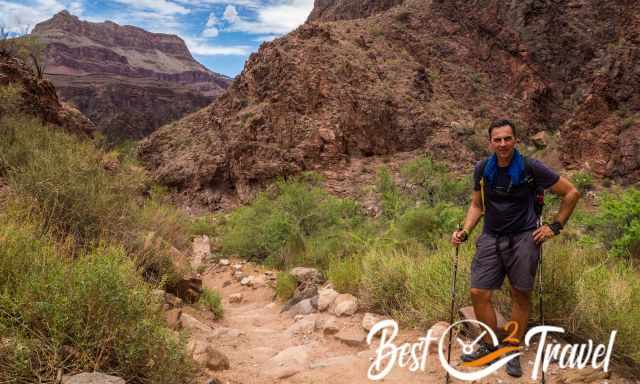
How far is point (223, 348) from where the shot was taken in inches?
167

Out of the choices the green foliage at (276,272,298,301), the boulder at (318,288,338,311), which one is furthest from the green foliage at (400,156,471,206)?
the boulder at (318,288,338,311)

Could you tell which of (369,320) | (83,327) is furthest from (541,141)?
(83,327)

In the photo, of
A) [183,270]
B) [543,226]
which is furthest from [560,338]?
[183,270]

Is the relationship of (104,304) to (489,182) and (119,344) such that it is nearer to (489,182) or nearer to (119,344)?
(119,344)

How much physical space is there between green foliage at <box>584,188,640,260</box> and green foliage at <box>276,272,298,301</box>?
463 centimetres

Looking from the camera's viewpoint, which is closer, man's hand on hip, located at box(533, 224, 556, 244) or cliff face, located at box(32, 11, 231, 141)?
man's hand on hip, located at box(533, 224, 556, 244)

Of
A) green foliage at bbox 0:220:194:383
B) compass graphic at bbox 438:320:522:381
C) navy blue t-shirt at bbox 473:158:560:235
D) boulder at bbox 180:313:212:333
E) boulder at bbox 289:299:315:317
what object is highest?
navy blue t-shirt at bbox 473:158:560:235

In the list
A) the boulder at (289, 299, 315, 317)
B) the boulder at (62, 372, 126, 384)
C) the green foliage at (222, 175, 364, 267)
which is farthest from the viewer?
the green foliage at (222, 175, 364, 267)

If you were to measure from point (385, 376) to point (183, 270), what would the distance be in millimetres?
3580

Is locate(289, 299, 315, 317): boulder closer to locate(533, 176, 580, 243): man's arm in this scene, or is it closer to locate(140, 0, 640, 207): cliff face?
locate(533, 176, 580, 243): man's arm

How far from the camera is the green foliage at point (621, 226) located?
589 centimetres

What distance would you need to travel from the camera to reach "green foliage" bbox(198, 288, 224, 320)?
19.4 feet

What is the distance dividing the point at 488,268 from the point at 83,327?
273 cm

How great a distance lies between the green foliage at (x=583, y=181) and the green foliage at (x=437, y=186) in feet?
18.8
